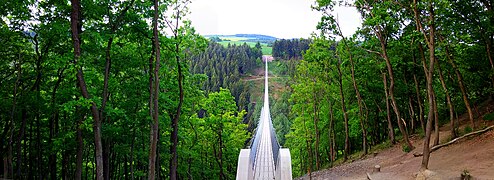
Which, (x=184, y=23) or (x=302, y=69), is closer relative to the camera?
(x=184, y=23)

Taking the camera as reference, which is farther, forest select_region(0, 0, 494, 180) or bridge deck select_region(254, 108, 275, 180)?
bridge deck select_region(254, 108, 275, 180)

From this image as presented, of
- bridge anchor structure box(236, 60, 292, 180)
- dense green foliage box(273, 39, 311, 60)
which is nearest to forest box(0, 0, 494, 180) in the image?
bridge anchor structure box(236, 60, 292, 180)

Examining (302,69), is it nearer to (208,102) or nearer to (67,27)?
(208,102)

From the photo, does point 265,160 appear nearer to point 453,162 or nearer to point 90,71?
point 453,162

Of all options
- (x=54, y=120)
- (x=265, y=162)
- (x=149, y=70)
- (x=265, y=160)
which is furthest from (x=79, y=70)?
(x=265, y=160)

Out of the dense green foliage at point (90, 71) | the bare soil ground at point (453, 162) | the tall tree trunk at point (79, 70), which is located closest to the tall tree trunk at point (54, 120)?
the dense green foliage at point (90, 71)

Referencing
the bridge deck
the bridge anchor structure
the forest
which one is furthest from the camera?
the bridge deck

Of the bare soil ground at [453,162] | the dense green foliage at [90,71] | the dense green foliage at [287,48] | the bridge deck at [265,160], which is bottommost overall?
the bridge deck at [265,160]

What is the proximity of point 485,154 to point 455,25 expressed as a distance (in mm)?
5536

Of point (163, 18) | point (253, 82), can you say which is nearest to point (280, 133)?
point (163, 18)

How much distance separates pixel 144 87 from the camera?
13727 mm

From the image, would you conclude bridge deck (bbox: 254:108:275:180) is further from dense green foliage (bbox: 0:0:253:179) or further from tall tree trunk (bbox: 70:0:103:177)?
tall tree trunk (bbox: 70:0:103:177)

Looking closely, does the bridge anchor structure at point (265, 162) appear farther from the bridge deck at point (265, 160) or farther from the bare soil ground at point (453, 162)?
the bare soil ground at point (453, 162)

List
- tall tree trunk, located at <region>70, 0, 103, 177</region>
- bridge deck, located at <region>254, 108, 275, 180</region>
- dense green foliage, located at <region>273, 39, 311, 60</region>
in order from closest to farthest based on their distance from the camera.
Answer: tall tree trunk, located at <region>70, 0, 103, 177</region> < bridge deck, located at <region>254, 108, 275, 180</region> < dense green foliage, located at <region>273, 39, 311, 60</region>
